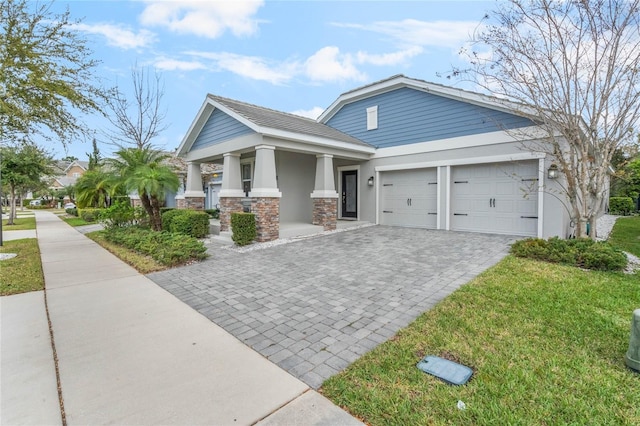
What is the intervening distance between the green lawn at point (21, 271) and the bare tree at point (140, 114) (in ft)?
30.2

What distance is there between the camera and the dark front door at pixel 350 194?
44.3 ft

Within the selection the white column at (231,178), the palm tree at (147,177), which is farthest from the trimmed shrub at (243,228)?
the palm tree at (147,177)

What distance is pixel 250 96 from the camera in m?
20.8

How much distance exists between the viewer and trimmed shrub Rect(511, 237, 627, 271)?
5730mm

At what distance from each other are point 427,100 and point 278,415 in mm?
11069

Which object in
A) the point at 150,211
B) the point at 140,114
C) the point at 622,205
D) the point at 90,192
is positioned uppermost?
the point at 140,114

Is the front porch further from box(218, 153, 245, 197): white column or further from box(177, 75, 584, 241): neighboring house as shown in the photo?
box(218, 153, 245, 197): white column

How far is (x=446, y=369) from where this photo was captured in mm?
2748

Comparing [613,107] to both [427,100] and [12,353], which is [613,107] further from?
[12,353]

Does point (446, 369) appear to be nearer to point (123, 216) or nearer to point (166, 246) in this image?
point (166, 246)

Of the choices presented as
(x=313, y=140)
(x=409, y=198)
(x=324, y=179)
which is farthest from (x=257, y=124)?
(x=409, y=198)

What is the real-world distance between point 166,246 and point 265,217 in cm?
276

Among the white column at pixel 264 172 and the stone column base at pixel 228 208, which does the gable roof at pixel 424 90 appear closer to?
the white column at pixel 264 172

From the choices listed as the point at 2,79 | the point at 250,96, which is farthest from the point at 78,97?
the point at 250,96
